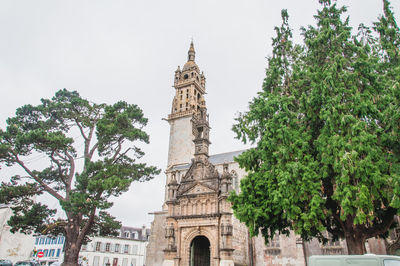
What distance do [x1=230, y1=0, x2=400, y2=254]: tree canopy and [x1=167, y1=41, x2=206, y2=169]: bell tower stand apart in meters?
25.1

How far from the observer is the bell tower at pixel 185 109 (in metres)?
38.5

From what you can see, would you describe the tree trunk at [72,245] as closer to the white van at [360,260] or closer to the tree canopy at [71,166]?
the tree canopy at [71,166]

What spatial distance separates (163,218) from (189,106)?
1943 centimetres

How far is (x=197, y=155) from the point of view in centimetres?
2220

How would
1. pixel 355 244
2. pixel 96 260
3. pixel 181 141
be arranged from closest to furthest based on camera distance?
1. pixel 355 244
2. pixel 181 141
3. pixel 96 260

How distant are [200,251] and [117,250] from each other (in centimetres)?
2847

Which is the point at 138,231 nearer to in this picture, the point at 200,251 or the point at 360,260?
the point at 200,251

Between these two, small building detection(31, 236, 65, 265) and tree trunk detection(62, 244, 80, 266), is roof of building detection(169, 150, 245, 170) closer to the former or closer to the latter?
tree trunk detection(62, 244, 80, 266)

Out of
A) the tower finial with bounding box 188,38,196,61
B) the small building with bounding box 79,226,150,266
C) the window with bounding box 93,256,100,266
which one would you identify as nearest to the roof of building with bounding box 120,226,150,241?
the small building with bounding box 79,226,150,266

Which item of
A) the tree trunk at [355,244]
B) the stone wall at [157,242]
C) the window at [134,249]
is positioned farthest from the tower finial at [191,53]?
the tree trunk at [355,244]

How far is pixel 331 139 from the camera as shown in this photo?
10445 millimetres

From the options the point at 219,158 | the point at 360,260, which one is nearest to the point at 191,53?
the point at 219,158

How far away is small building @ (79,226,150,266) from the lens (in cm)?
4162

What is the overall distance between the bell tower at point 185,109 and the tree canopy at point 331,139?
987 inches
